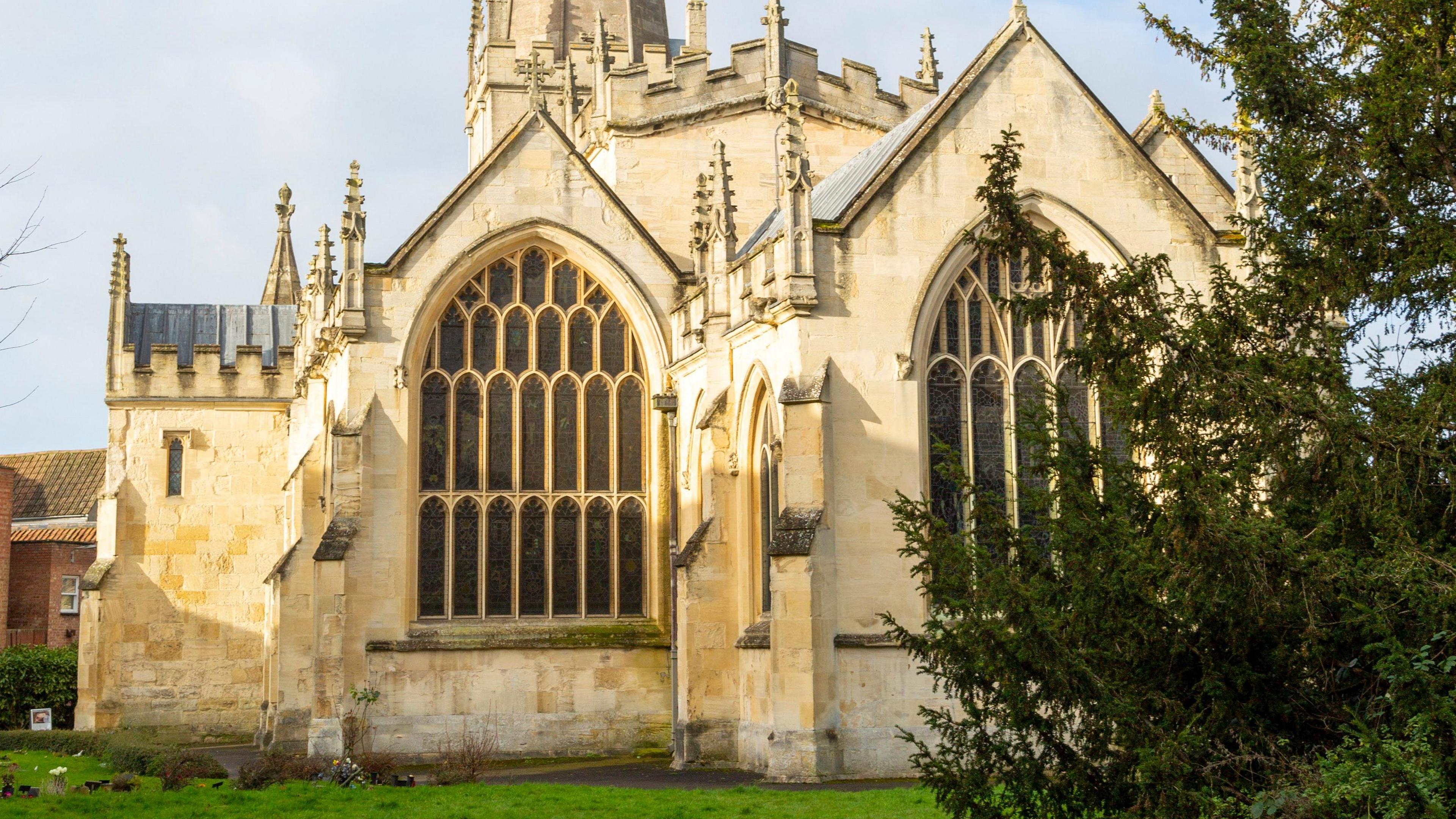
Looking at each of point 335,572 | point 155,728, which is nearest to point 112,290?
point 155,728

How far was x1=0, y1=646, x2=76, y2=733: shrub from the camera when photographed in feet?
108

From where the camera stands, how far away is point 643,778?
20.3 m

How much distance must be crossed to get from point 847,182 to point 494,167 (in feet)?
17.6

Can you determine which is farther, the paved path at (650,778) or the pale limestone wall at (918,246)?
the pale limestone wall at (918,246)

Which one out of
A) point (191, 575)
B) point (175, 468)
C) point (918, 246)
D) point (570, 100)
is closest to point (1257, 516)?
point (918, 246)

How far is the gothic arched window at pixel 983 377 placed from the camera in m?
20.5

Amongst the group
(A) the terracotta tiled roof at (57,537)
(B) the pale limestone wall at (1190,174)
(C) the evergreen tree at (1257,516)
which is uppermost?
(B) the pale limestone wall at (1190,174)

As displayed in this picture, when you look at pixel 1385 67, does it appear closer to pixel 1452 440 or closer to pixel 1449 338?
pixel 1449 338

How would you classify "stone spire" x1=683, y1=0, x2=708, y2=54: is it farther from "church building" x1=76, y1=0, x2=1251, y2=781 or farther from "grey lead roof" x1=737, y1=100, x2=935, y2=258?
"grey lead roof" x1=737, y1=100, x2=935, y2=258

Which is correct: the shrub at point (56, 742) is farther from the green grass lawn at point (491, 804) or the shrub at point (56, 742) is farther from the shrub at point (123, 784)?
the green grass lawn at point (491, 804)

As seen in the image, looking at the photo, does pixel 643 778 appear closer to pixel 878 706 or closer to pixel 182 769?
pixel 878 706

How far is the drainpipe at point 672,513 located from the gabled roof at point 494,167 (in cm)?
221

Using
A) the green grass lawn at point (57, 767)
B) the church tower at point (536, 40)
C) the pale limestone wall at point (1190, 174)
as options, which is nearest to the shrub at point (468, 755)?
the green grass lawn at point (57, 767)

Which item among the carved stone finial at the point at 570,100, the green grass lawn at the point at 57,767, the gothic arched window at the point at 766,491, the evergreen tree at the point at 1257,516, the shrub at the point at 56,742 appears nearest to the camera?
the evergreen tree at the point at 1257,516
